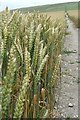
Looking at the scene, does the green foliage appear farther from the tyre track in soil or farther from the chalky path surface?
the chalky path surface

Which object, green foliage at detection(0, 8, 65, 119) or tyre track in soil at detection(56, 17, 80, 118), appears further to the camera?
tyre track in soil at detection(56, 17, 80, 118)

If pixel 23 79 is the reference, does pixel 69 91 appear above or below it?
below

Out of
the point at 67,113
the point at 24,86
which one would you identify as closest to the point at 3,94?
the point at 24,86

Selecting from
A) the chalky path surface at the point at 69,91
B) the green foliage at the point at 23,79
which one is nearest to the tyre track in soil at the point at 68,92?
the chalky path surface at the point at 69,91

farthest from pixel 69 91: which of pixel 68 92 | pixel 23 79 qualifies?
pixel 23 79

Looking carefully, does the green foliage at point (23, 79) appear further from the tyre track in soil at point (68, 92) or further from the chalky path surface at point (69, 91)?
the chalky path surface at point (69, 91)

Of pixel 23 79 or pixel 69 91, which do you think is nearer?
pixel 23 79

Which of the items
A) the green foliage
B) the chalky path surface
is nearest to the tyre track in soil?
the chalky path surface

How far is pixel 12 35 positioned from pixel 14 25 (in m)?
0.21

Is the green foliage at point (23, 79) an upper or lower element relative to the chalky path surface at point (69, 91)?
upper

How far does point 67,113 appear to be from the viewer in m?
3.12

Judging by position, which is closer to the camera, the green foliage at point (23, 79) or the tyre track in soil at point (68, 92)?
the green foliage at point (23, 79)

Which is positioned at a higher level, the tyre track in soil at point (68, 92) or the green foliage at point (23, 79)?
the green foliage at point (23, 79)

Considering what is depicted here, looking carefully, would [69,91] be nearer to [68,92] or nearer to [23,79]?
[68,92]
